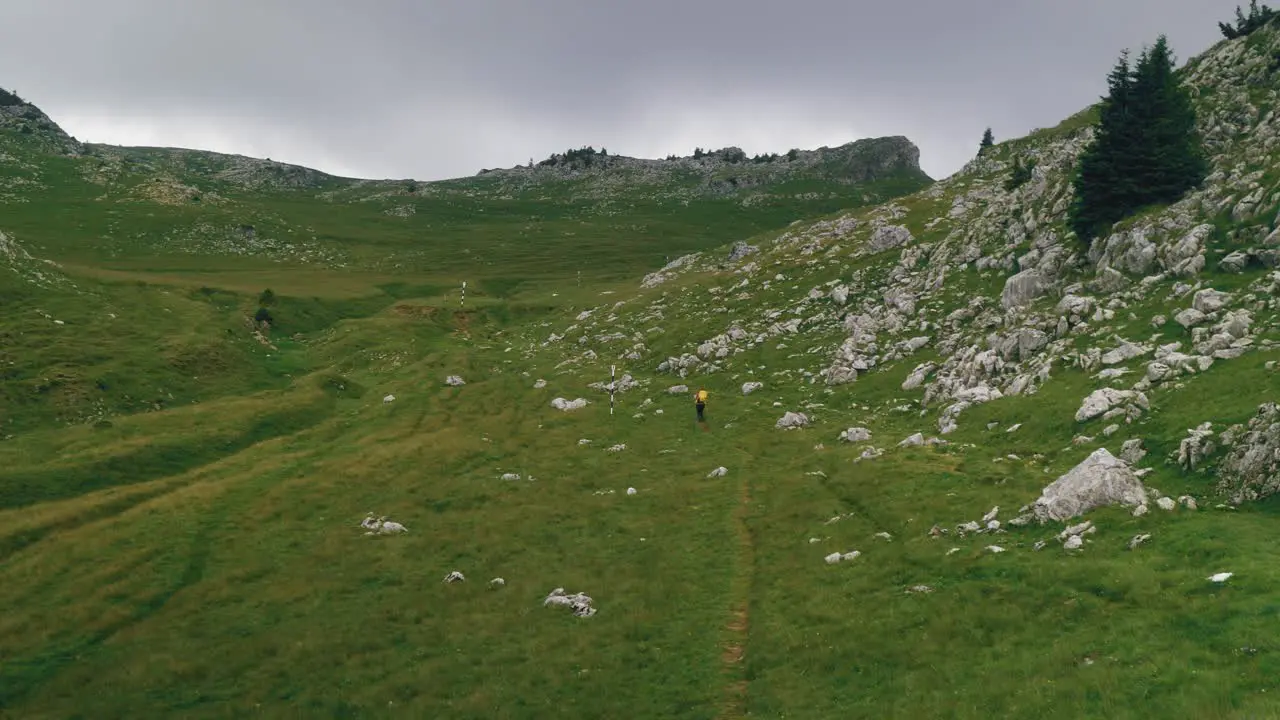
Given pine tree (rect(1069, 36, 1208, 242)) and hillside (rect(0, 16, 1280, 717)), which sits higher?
pine tree (rect(1069, 36, 1208, 242))

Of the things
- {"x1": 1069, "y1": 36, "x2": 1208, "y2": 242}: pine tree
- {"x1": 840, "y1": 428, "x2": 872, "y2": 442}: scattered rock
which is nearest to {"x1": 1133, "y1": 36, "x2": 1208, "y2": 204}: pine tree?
{"x1": 1069, "y1": 36, "x2": 1208, "y2": 242}: pine tree

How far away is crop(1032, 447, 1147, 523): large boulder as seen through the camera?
2923cm

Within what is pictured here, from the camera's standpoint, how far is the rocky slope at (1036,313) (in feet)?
123

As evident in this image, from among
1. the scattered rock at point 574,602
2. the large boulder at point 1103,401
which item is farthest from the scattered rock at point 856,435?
the scattered rock at point 574,602

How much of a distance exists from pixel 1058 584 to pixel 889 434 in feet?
82.4

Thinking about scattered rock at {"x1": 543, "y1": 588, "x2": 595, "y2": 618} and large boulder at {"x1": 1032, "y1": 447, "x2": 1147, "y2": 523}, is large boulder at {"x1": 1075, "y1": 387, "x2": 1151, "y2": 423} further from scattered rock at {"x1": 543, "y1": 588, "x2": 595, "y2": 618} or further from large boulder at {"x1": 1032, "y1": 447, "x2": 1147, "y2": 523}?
scattered rock at {"x1": 543, "y1": 588, "x2": 595, "y2": 618}

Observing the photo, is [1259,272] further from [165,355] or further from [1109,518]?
[165,355]

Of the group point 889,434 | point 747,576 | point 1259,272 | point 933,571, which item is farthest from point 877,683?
point 1259,272

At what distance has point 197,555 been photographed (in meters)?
41.0

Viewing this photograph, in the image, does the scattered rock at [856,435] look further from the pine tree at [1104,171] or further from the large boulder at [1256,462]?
the pine tree at [1104,171]

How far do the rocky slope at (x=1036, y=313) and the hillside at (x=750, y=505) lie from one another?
13.1 inches

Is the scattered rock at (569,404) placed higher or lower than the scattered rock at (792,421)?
lower

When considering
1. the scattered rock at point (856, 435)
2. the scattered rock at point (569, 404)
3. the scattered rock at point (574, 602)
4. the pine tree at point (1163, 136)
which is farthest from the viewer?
the scattered rock at point (569, 404)

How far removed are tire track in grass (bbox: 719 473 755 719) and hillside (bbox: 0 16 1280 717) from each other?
0.24m
